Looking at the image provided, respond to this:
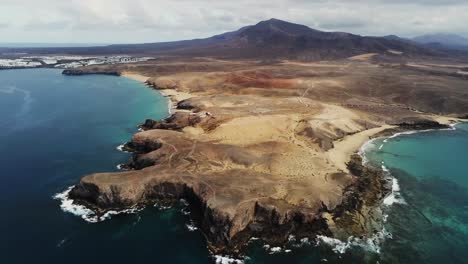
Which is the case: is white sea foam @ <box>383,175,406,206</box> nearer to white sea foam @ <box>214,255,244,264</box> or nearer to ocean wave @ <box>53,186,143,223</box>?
white sea foam @ <box>214,255,244,264</box>

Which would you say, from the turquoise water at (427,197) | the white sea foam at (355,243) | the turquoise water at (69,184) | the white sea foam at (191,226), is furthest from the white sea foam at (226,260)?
the turquoise water at (427,197)

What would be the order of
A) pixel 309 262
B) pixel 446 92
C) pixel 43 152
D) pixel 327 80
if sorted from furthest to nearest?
pixel 327 80 < pixel 446 92 < pixel 43 152 < pixel 309 262

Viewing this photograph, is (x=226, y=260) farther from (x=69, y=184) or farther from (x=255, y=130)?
(x=255, y=130)

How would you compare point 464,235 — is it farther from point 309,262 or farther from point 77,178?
point 77,178

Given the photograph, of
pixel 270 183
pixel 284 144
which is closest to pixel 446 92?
pixel 284 144

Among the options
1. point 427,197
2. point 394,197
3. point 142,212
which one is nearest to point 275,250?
point 142,212
